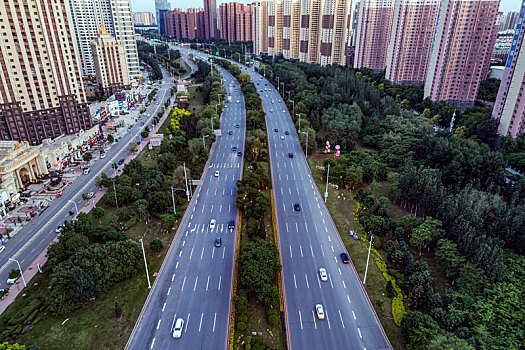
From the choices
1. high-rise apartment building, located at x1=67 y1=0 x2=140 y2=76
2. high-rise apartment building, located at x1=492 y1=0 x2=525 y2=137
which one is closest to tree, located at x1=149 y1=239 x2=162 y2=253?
high-rise apartment building, located at x1=492 y1=0 x2=525 y2=137

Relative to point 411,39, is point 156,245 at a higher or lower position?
lower

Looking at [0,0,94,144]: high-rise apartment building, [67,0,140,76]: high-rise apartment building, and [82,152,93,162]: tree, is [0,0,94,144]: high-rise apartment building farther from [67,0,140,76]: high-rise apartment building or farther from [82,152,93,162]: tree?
[67,0,140,76]: high-rise apartment building

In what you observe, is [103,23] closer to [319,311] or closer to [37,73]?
[37,73]

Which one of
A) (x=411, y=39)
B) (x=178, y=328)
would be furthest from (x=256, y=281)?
(x=411, y=39)

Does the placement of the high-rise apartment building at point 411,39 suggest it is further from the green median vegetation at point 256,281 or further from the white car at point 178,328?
the white car at point 178,328

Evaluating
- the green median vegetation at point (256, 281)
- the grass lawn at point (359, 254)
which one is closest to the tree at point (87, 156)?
the green median vegetation at point (256, 281)

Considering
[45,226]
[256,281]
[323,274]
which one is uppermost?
[256,281]

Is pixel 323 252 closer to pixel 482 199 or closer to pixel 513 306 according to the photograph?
pixel 513 306
